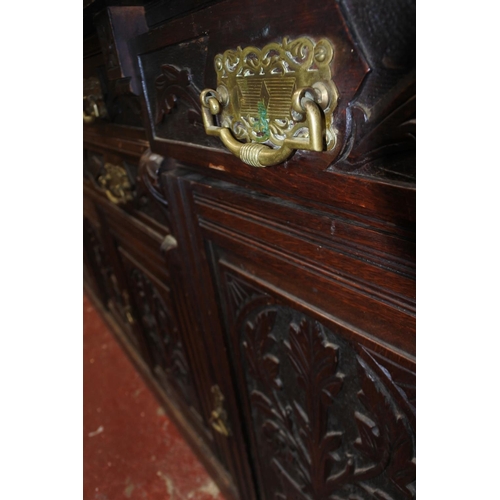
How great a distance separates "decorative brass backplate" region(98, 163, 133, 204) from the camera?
815mm

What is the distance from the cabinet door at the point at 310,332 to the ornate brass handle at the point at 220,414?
72 mm

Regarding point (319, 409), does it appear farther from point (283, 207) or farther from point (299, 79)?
point (299, 79)

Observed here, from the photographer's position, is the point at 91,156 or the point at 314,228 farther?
the point at 91,156

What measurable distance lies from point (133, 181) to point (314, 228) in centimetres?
52

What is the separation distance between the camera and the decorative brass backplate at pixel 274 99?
290mm

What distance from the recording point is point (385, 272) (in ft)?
1.10

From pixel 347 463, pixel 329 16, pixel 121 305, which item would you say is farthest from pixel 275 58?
pixel 121 305

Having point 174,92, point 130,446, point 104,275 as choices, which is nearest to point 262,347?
point 174,92

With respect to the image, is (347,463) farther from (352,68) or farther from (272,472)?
(352,68)

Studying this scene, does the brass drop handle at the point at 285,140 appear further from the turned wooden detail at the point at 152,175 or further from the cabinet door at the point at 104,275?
the cabinet door at the point at 104,275

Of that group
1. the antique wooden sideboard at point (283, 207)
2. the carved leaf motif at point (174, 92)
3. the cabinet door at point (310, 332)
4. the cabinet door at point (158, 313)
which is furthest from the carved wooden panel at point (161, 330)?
the carved leaf motif at point (174, 92)

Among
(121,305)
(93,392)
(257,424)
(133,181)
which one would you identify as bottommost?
(93,392)

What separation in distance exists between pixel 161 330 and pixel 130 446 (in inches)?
16.4

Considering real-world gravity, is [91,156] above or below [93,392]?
above
